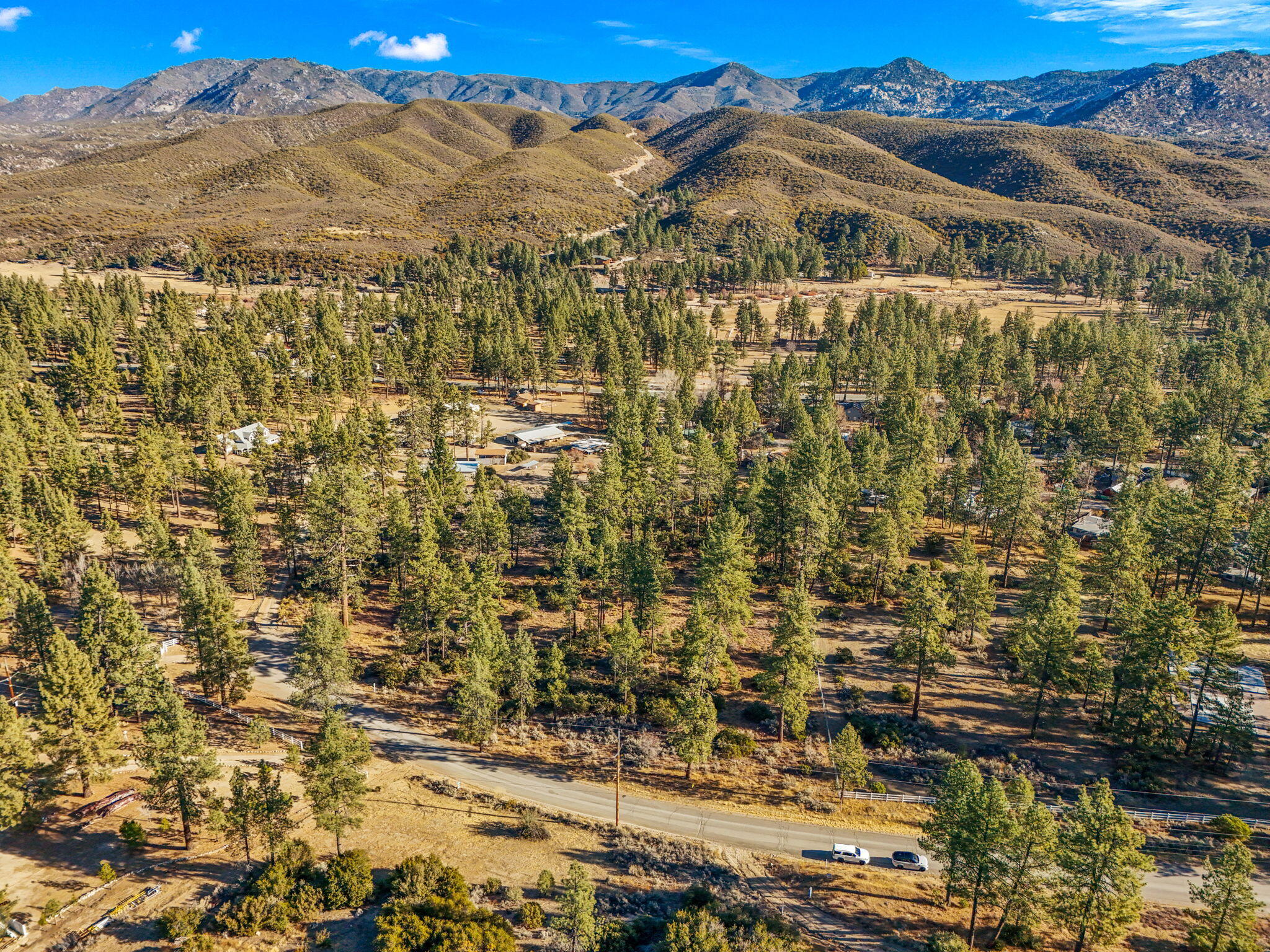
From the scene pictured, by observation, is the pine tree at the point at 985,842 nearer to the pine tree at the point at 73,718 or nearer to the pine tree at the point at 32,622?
the pine tree at the point at 73,718

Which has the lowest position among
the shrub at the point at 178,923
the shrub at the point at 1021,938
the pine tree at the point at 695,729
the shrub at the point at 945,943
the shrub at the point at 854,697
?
the shrub at the point at 1021,938

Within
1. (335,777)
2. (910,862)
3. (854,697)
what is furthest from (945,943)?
(335,777)

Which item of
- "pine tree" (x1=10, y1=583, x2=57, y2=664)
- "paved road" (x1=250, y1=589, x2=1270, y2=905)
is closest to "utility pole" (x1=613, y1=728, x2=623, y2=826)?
"paved road" (x1=250, y1=589, x2=1270, y2=905)

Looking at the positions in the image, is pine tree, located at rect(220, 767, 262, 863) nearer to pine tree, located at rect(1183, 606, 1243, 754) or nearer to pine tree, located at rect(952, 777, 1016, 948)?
pine tree, located at rect(952, 777, 1016, 948)

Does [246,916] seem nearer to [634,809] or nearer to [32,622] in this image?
[634,809]

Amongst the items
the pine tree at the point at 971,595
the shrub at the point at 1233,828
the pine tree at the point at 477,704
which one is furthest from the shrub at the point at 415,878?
the shrub at the point at 1233,828

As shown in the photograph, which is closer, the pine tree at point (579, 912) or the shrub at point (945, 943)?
the pine tree at point (579, 912)
